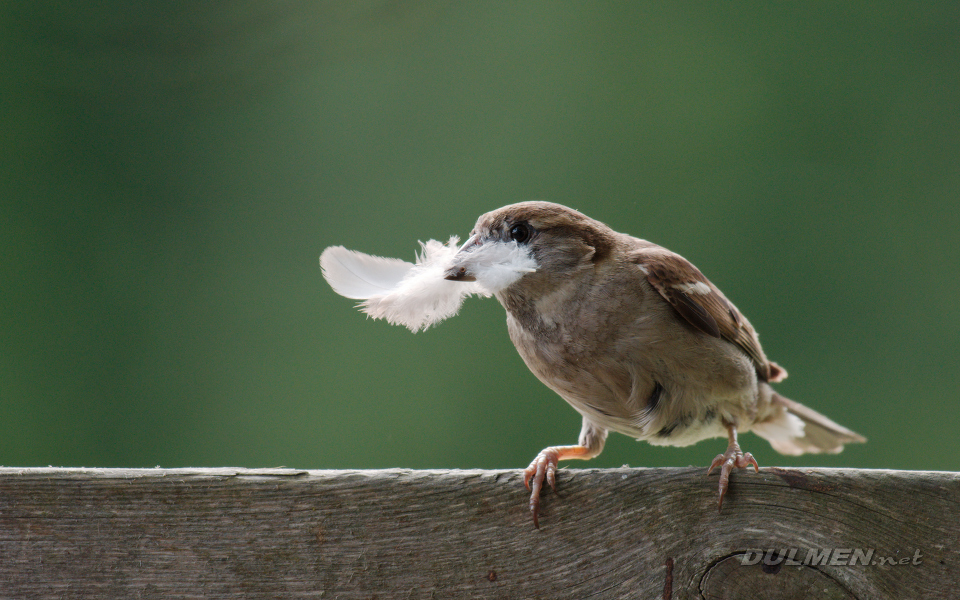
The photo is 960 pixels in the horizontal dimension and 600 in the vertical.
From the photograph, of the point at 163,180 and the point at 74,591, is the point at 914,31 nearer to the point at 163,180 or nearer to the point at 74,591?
the point at 163,180

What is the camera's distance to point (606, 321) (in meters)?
2.12

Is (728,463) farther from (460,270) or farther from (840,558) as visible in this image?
(460,270)

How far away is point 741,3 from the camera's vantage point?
17.3ft

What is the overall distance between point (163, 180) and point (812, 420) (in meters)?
3.83

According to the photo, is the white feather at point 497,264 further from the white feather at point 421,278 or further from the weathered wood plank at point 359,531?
the weathered wood plank at point 359,531

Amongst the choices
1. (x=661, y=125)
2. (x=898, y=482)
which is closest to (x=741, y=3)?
(x=661, y=125)

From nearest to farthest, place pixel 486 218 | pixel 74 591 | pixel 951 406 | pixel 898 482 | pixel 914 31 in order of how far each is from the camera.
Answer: pixel 898 482 < pixel 74 591 < pixel 486 218 < pixel 951 406 < pixel 914 31

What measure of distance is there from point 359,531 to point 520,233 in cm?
98

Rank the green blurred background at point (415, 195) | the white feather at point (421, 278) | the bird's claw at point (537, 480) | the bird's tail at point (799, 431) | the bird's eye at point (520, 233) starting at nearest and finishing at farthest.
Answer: the bird's claw at point (537, 480) < the white feather at point (421, 278) < the bird's eye at point (520, 233) < the bird's tail at point (799, 431) < the green blurred background at point (415, 195)

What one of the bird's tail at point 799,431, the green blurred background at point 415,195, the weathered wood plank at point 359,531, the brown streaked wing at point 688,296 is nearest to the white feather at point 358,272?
the weathered wood plank at point 359,531

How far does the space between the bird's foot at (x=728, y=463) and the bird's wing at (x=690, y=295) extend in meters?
0.33

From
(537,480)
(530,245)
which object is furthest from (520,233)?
(537,480)

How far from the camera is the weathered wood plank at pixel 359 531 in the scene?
1431mm

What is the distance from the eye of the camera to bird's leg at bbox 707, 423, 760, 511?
1414mm
